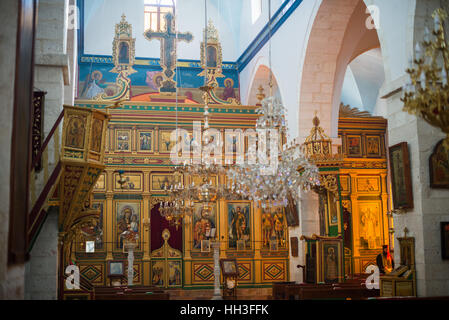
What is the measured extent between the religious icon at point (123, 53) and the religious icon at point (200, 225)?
5.50 metres

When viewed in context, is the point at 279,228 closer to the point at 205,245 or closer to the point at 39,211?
the point at 205,245

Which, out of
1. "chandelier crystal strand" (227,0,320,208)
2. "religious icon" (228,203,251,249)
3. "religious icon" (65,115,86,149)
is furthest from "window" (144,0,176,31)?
"religious icon" (65,115,86,149)

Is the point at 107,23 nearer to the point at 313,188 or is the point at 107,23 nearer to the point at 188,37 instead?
the point at 188,37

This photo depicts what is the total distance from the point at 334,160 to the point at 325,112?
5.53 ft

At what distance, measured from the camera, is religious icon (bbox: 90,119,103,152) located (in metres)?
7.07

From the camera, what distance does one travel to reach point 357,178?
57.2ft

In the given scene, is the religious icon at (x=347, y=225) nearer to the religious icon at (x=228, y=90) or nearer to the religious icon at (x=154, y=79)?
the religious icon at (x=228, y=90)

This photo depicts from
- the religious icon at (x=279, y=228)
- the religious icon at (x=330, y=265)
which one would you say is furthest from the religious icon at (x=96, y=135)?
the religious icon at (x=279, y=228)

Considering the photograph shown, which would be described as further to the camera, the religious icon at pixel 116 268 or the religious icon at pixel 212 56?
the religious icon at pixel 212 56

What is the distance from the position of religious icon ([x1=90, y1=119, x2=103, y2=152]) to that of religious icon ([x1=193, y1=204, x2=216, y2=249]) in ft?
29.8

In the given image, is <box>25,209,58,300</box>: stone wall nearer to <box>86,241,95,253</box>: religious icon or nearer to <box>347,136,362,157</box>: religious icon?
<box>86,241,95,253</box>: religious icon

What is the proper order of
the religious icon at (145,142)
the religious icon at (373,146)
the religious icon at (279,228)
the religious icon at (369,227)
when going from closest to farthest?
the religious icon at (145,142), the religious icon at (279,228), the religious icon at (369,227), the religious icon at (373,146)

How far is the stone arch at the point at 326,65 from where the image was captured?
42.2 feet
